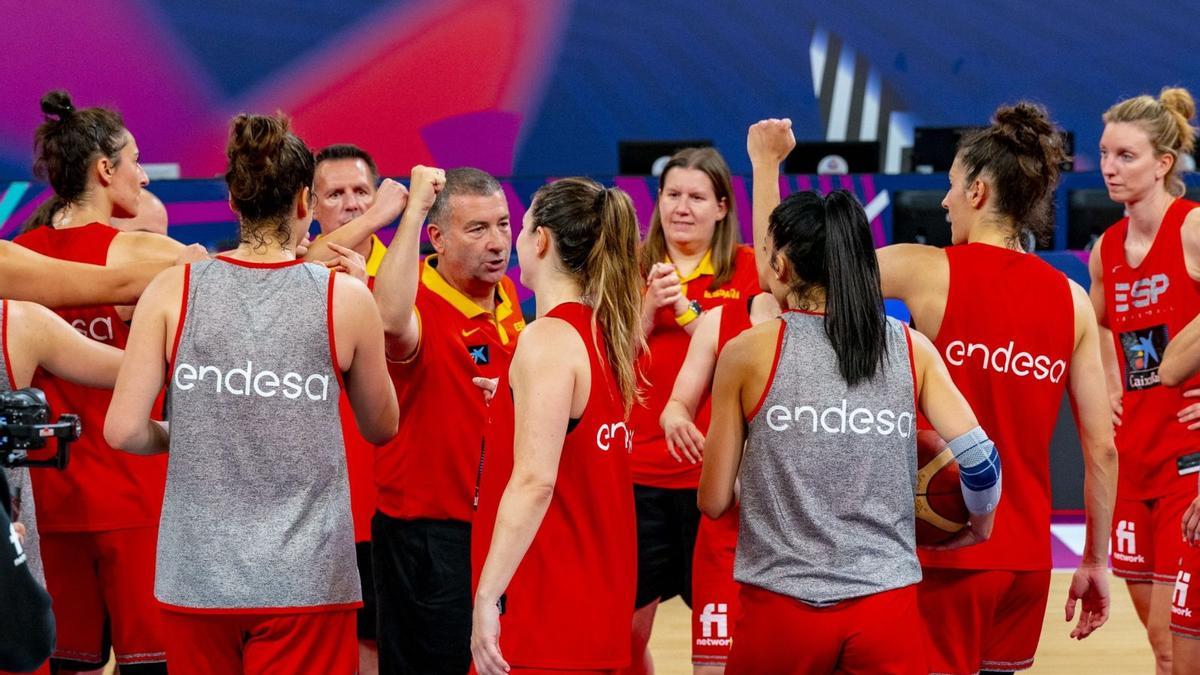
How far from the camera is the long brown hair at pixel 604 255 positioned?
307cm

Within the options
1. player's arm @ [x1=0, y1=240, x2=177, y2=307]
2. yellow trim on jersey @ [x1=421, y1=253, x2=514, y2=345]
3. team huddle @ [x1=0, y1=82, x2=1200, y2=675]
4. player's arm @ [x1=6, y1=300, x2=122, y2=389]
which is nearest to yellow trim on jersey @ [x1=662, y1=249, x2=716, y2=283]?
team huddle @ [x1=0, y1=82, x2=1200, y2=675]

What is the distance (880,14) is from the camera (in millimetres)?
11766

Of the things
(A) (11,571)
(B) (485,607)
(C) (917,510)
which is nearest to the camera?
(A) (11,571)

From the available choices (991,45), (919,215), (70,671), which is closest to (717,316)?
(70,671)

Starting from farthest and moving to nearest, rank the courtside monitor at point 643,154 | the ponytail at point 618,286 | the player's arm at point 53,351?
the courtside monitor at point 643,154
the player's arm at point 53,351
the ponytail at point 618,286

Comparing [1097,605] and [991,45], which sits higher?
[991,45]

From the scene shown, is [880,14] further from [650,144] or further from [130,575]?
[130,575]

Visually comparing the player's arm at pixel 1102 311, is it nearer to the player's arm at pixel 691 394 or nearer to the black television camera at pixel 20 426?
the player's arm at pixel 691 394

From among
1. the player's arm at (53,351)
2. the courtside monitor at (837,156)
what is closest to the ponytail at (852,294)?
the player's arm at (53,351)

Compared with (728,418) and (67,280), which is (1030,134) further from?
(67,280)

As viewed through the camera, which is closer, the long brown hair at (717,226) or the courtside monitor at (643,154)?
the long brown hair at (717,226)

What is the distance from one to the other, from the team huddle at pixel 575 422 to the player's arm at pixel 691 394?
0.01 m

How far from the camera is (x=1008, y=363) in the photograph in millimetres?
3465

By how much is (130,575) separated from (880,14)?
30.9 ft
